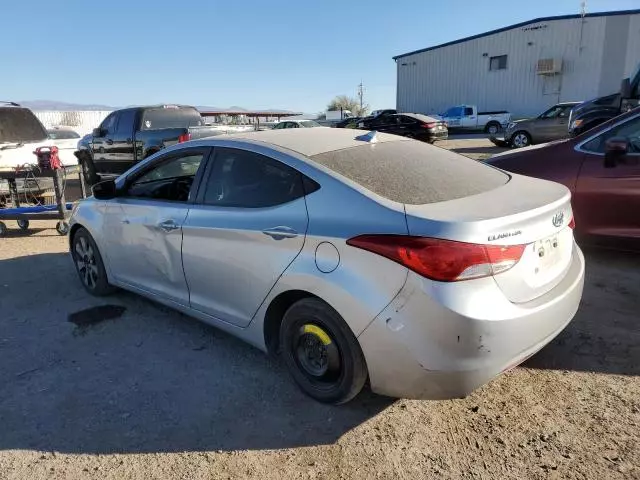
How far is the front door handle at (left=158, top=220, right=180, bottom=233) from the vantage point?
3649 mm

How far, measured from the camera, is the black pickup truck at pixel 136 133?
10.5m

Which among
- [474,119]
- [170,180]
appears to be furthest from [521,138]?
[170,180]

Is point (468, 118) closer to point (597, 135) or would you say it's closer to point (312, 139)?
point (597, 135)

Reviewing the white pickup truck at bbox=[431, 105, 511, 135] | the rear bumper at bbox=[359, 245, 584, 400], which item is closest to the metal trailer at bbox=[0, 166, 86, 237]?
the rear bumper at bbox=[359, 245, 584, 400]

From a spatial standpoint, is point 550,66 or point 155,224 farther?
point 550,66

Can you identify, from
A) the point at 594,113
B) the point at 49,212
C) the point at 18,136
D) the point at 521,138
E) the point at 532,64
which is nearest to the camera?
the point at 49,212

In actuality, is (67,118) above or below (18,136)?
above

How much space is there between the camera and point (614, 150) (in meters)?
4.80

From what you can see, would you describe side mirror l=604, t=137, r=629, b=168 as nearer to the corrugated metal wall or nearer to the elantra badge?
the elantra badge

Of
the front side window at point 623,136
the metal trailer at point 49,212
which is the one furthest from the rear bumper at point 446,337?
the metal trailer at point 49,212

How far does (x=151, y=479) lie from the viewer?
8.02 feet

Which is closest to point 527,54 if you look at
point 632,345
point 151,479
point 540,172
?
point 540,172

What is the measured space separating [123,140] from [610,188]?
968 centimetres

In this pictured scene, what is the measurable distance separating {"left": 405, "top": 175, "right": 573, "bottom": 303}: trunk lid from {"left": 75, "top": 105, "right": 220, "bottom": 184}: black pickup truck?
26.2ft
